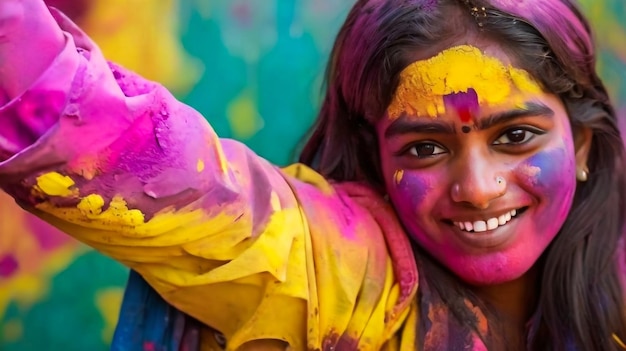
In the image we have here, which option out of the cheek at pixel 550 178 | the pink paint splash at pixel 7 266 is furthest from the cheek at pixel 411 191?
the pink paint splash at pixel 7 266

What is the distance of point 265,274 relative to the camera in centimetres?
76

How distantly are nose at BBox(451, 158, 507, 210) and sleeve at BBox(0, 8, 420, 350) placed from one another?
0.40 feet

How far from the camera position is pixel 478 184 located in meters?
0.83

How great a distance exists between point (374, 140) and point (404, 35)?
6.4 inches

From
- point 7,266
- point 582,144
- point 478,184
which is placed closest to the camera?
point 478,184

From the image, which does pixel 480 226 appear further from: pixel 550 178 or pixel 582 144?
pixel 582 144

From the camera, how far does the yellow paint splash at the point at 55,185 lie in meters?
0.62

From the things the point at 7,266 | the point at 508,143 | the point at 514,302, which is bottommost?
the point at 7,266

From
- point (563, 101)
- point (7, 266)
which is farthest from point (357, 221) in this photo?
point (7, 266)

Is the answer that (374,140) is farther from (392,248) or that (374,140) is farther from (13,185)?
(13,185)

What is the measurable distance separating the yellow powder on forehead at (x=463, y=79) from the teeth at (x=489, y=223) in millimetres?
130

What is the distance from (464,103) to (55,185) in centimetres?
44

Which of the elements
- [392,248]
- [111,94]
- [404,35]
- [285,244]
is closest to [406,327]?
[392,248]

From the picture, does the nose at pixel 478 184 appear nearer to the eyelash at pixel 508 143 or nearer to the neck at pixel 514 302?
the eyelash at pixel 508 143
